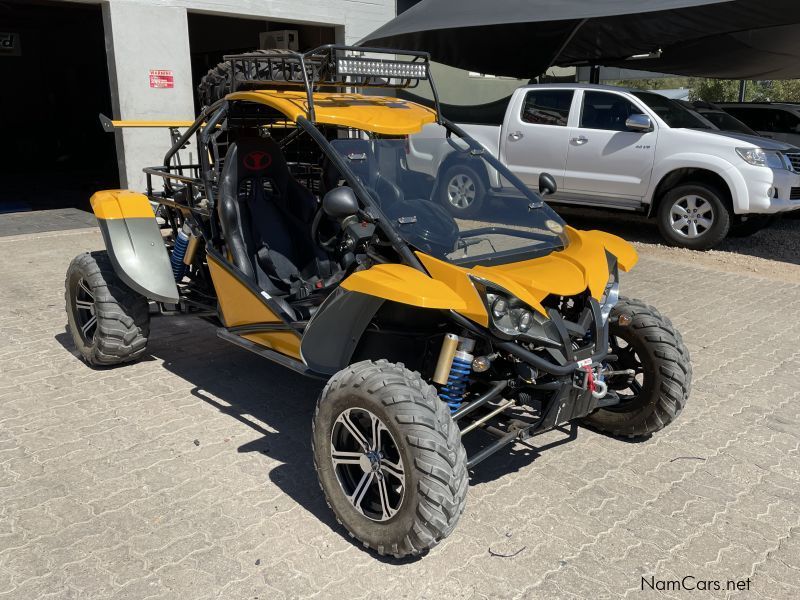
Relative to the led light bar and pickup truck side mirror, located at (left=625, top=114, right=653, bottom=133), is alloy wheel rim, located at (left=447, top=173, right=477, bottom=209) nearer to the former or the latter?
the led light bar

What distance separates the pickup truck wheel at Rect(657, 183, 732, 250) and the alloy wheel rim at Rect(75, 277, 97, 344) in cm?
747

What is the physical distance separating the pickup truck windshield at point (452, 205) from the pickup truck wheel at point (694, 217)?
617cm

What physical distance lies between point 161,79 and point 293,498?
8978 mm

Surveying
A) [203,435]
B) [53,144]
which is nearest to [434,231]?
[203,435]

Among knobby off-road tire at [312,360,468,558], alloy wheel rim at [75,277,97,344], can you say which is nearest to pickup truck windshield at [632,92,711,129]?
alloy wheel rim at [75,277,97,344]

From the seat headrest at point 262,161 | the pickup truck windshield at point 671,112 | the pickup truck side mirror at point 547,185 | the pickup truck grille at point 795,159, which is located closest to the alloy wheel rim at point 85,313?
the seat headrest at point 262,161

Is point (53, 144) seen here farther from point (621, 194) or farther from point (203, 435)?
point (203, 435)

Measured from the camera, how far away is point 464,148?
14.6 feet

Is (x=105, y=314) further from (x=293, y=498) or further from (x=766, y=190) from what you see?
(x=766, y=190)

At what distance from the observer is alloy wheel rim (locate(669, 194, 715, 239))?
9750mm

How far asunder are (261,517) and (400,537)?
2.64 ft

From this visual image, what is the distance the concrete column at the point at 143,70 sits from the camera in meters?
10.6

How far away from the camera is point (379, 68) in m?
4.21

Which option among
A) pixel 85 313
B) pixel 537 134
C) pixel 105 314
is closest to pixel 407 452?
pixel 105 314
